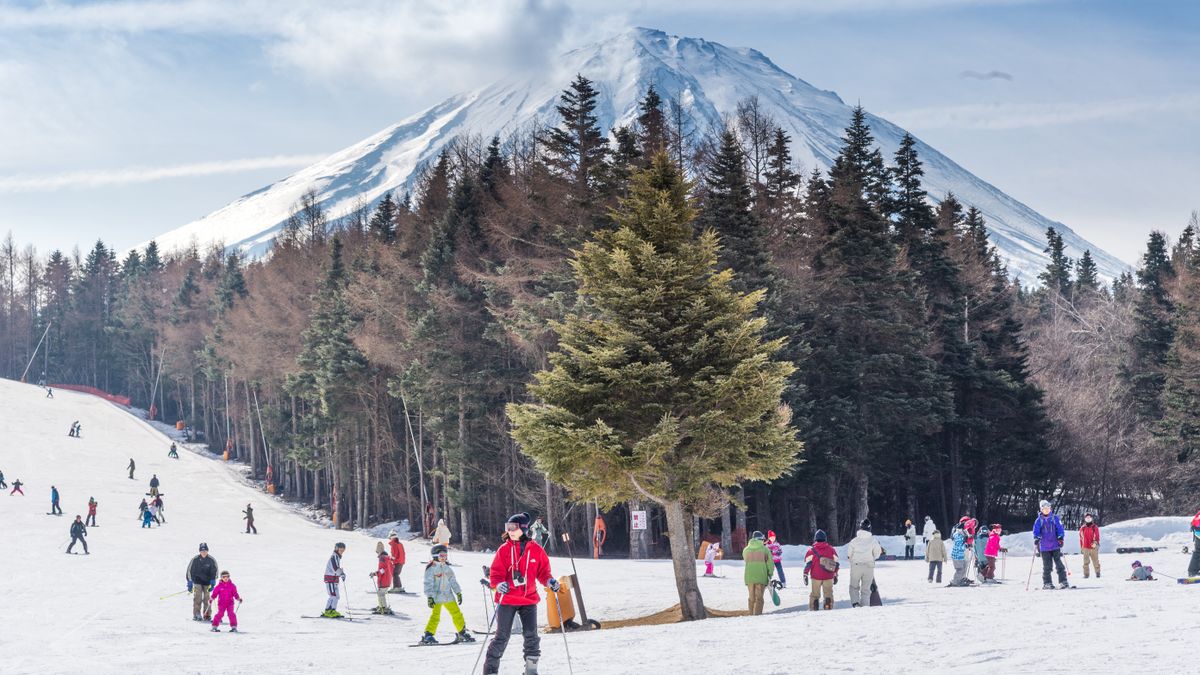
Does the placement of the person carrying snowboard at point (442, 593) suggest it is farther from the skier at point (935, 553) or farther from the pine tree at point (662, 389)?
the skier at point (935, 553)

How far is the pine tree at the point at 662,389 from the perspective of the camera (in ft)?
72.4

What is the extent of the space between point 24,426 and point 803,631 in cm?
7415

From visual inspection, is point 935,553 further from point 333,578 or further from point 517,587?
point 517,587

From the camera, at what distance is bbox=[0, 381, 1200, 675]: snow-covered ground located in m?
12.9

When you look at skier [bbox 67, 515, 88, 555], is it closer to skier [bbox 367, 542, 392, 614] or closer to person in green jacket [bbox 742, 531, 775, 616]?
skier [bbox 367, 542, 392, 614]

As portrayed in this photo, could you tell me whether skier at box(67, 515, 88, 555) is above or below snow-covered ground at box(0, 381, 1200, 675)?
above

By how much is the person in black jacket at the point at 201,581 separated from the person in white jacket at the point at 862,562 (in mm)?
12538

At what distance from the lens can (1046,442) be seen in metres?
50.0

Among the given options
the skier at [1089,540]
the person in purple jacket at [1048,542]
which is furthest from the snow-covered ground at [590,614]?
the person in purple jacket at [1048,542]

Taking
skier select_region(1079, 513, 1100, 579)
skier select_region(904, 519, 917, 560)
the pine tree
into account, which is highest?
the pine tree

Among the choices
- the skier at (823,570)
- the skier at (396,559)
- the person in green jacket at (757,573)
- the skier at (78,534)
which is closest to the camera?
the skier at (823,570)

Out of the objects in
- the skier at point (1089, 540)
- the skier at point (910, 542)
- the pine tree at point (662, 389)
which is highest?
the pine tree at point (662, 389)

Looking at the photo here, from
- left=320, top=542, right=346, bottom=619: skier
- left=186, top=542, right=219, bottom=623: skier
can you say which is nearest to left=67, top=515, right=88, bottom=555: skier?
left=186, top=542, right=219, bottom=623: skier

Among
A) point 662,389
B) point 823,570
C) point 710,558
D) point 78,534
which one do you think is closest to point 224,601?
point 662,389
